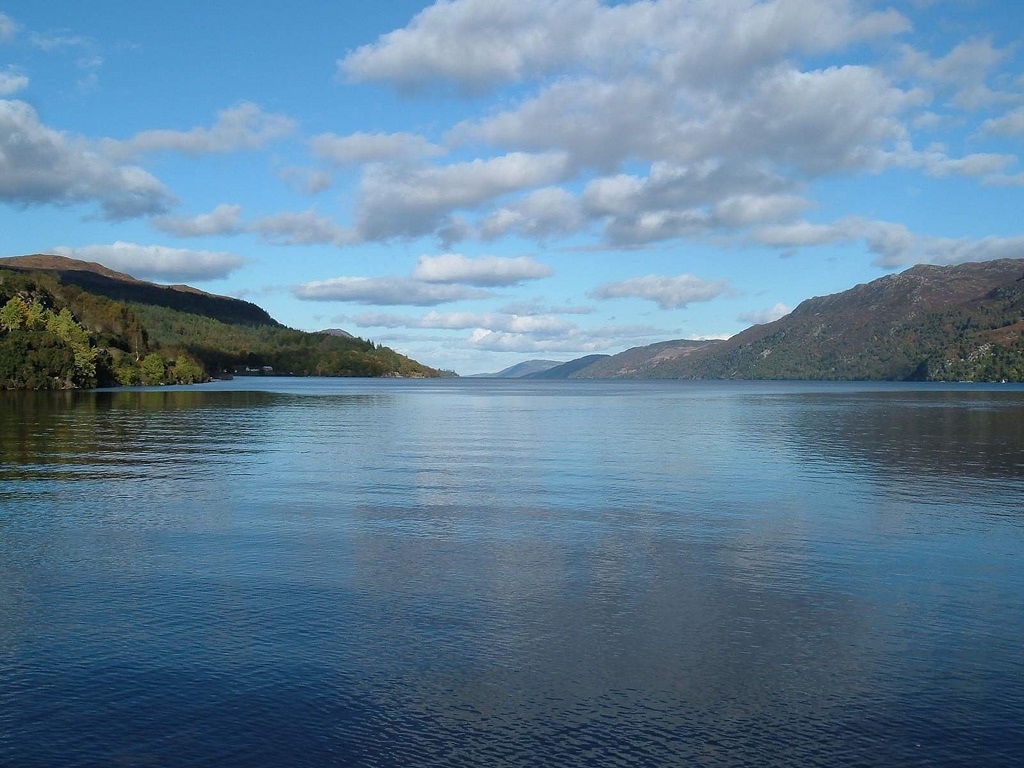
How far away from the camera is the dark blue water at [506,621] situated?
13906mm

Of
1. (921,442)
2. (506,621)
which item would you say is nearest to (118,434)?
(506,621)

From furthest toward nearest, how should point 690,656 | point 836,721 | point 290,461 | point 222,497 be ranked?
point 290,461 → point 222,497 → point 690,656 → point 836,721

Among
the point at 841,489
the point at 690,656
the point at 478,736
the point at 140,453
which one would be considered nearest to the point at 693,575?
the point at 690,656

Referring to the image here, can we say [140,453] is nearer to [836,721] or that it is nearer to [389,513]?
[389,513]

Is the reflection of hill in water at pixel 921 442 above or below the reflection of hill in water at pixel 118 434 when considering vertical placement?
below

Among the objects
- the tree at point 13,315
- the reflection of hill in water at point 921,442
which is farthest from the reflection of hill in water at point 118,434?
the tree at point 13,315

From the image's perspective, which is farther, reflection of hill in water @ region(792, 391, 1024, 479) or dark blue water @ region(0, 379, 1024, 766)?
reflection of hill in water @ region(792, 391, 1024, 479)

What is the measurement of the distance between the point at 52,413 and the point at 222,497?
217 feet

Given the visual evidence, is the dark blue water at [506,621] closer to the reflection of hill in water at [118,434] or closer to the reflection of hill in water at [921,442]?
the reflection of hill in water at [118,434]

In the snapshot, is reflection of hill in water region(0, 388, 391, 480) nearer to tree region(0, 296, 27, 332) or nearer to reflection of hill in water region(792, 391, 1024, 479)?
reflection of hill in water region(792, 391, 1024, 479)

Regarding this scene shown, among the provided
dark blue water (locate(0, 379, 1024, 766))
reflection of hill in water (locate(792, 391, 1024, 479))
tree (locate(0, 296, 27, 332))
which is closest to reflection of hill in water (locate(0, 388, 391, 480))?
dark blue water (locate(0, 379, 1024, 766))

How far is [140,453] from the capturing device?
2124 inches

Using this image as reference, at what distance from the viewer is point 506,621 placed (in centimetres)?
1958

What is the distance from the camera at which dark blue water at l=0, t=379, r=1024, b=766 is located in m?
13.9
